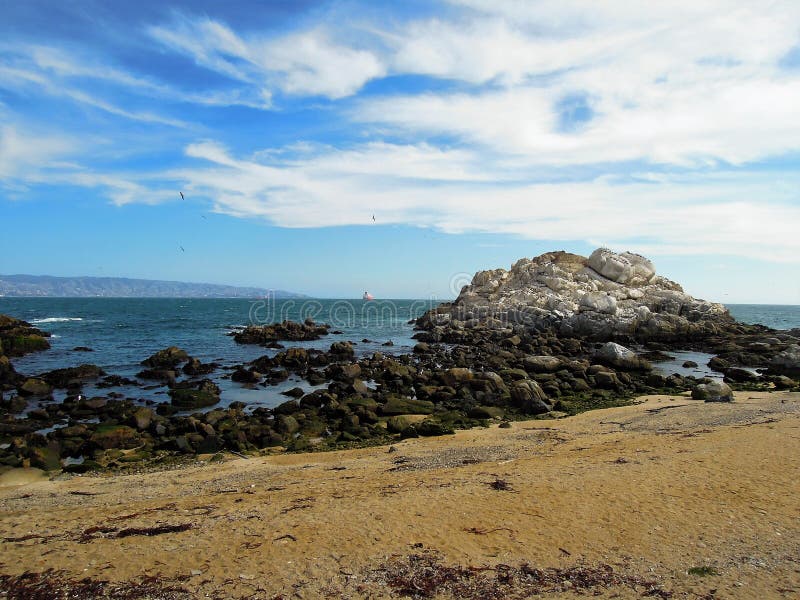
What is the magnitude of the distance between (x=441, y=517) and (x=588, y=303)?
5214cm

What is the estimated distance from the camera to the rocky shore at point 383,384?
680 inches

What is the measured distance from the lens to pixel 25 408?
22.4m

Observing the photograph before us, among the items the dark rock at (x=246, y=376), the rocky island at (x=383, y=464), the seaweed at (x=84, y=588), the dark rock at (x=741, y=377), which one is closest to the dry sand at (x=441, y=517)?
the rocky island at (x=383, y=464)

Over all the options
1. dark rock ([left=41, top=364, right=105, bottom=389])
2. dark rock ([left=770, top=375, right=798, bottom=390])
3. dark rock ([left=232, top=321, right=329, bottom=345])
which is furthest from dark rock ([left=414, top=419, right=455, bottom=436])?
dark rock ([left=232, top=321, right=329, bottom=345])

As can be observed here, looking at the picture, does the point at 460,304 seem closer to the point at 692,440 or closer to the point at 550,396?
the point at 550,396

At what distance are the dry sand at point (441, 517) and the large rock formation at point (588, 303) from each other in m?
38.2

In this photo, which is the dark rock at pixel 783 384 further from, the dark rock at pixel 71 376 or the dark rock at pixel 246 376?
the dark rock at pixel 71 376

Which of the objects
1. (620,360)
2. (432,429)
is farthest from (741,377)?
(432,429)

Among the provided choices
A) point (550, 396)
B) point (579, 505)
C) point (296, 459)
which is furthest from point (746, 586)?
point (550, 396)

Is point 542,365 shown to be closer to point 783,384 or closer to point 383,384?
point 383,384

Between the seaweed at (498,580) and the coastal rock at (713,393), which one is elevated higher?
the coastal rock at (713,393)

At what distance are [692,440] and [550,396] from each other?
998 centimetres

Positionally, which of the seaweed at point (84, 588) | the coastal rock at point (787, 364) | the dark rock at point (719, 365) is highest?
the coastal rock at point (787, 364)

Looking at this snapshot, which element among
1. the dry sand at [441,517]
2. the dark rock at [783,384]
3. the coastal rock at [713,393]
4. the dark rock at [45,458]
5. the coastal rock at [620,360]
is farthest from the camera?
the coastal rock at [620,360]
